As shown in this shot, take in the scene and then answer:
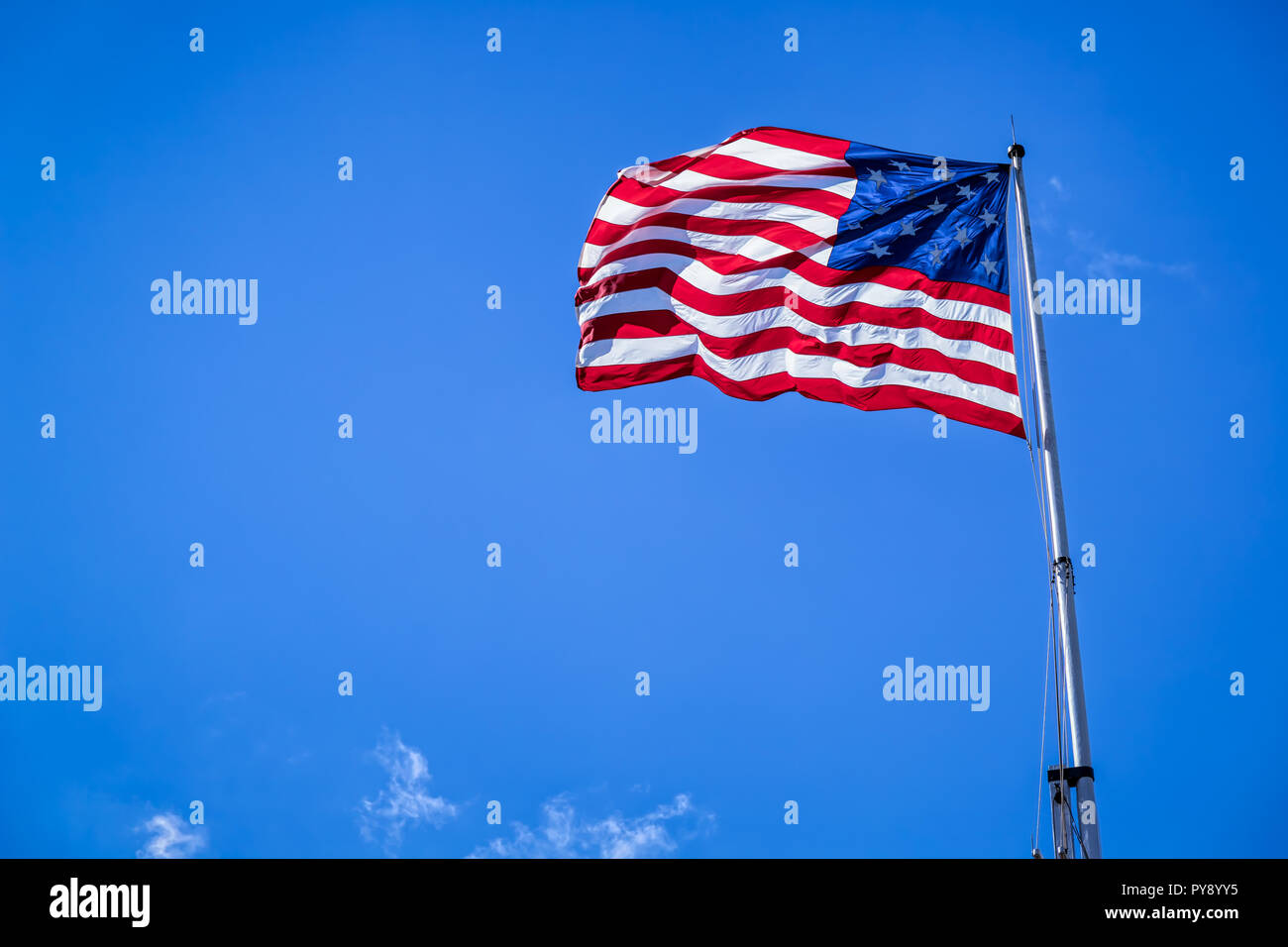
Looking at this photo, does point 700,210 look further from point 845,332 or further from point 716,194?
point 845,332

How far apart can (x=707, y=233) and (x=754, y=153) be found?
4.98ft

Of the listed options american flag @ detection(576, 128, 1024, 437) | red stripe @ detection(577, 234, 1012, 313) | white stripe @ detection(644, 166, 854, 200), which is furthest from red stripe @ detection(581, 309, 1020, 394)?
white stripe @ detection(644, 166, 854, 200)

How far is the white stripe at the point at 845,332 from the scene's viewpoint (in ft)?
53.8

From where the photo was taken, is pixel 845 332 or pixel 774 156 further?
pixel 774 156

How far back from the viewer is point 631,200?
19.3m

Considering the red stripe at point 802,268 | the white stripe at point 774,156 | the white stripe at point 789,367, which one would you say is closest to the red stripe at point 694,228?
the red stripe at point 802,268

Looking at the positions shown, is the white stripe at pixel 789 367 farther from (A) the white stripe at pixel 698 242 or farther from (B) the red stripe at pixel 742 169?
(B) the red stripe at pixel 742 169

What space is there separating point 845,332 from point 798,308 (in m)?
0.94

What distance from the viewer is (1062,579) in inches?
566

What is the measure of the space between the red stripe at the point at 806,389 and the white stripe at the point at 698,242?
5.70 feet

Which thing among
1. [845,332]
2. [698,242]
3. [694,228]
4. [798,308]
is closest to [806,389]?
[845,332]
